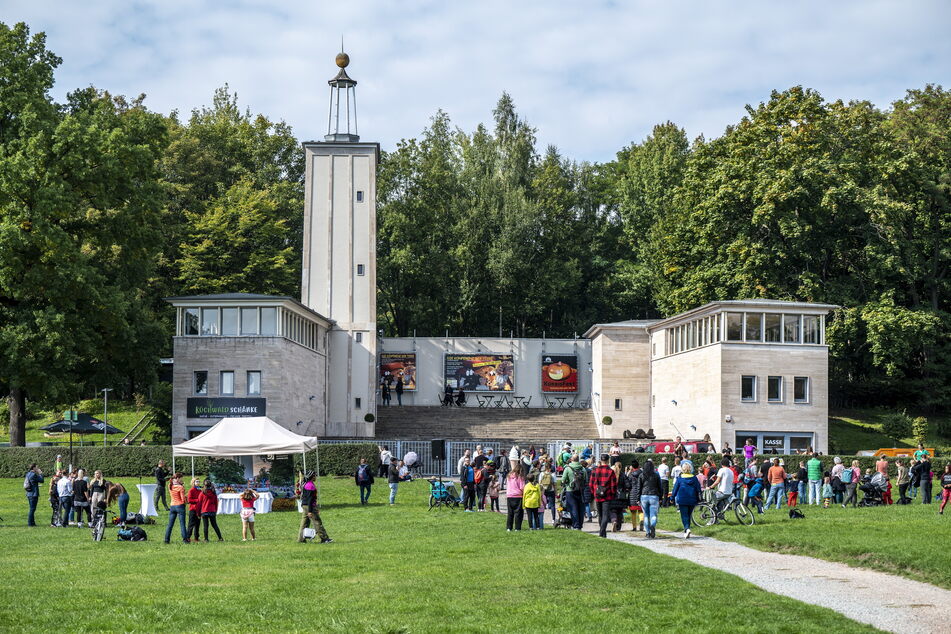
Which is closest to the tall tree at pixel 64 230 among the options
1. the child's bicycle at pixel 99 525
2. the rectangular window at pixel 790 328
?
the child's bicycle at pixel 99 525

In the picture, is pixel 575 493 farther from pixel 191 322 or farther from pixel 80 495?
pixel 191 322

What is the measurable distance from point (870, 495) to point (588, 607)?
21.8 m

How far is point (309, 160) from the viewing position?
61.4 m

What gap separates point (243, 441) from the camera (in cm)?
3312

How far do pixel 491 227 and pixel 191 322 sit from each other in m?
26.4

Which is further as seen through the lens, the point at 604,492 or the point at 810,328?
the point at 810,328

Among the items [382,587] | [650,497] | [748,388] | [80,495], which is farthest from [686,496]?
[748,388]

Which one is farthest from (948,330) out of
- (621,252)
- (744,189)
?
(621,252)

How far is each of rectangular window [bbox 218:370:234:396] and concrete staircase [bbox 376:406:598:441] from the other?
10.8 m

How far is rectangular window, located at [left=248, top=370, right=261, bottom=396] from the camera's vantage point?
5009 cm

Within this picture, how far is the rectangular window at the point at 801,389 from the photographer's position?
167ft

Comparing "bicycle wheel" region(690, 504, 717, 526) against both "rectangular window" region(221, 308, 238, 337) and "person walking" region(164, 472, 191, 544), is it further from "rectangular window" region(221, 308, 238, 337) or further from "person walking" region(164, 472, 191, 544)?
"rectangular window" region(221, 308, 238, 337)

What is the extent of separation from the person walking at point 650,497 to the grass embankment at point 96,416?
3860 centimetres

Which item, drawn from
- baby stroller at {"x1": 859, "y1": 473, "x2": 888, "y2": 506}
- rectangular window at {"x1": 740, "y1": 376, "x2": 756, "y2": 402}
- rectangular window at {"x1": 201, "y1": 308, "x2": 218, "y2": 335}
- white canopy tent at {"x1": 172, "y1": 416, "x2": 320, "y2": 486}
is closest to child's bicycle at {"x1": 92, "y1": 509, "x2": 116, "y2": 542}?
white canopy tent at {"x1": 172, "y1": 416, "x2": 320, "y2": 486}
